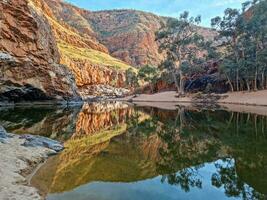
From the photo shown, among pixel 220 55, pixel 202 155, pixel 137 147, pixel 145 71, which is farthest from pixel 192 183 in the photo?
pixel 145 71

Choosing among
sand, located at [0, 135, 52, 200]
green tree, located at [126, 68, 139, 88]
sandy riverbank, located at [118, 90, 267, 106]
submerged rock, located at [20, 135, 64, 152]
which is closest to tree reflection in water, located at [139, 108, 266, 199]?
sand, located at [0, 135, 52, 200]

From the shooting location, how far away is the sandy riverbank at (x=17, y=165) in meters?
8.16

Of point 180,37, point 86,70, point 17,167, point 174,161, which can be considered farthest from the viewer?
point 86,70

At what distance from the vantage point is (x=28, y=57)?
175 ft

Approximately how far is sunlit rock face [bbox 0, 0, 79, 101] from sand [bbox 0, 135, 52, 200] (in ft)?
122

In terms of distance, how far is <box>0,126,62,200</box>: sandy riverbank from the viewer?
8.16 meters

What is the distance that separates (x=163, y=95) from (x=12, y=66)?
1432 inches

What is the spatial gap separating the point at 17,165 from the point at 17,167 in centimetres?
23

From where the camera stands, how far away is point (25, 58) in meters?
52.5

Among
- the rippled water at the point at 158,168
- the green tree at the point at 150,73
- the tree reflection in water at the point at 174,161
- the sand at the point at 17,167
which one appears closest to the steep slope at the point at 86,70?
the green tree at the point at 150,73

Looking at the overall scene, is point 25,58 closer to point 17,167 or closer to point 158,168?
point 17,167

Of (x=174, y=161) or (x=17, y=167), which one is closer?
(x=17, y=167)

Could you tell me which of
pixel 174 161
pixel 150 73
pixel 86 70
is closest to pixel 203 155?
pixel 174 161

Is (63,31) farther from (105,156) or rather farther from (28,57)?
(105,156)
